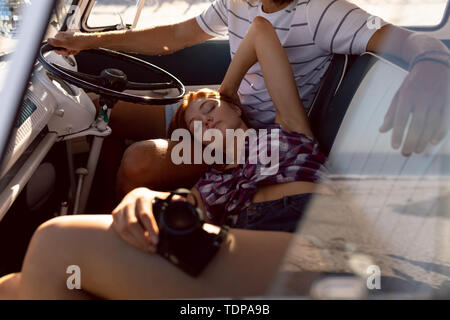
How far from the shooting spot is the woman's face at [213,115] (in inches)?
54.4

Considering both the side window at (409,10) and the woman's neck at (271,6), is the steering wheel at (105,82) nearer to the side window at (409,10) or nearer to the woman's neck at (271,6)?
the woman's neck at (271,6)

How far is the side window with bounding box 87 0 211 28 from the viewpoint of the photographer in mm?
2184

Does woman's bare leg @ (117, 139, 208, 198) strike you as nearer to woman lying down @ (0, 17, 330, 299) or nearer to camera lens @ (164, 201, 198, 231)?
woman lying down @ (0, 17, 330, 299)

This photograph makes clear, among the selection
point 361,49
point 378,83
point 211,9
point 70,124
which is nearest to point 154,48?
point 211,9

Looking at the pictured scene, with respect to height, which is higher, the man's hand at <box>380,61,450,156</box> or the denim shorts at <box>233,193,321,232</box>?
the man's hand at <box>380,61,450,156</box>

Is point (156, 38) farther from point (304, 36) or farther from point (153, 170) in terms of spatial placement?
point (153, 170)

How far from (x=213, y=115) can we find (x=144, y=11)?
1199mm

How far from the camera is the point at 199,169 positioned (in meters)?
1.43

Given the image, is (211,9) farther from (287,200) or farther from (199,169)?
(287,200)

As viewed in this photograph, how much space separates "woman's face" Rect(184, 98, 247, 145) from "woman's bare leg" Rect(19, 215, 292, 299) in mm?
645

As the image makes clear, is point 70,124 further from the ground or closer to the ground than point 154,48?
closer to the ground

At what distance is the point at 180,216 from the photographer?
0.71m

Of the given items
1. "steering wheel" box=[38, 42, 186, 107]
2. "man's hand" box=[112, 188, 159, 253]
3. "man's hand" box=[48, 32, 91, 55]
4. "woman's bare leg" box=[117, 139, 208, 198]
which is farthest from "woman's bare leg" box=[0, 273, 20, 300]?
"man's hand" box=[48, 32, 91, 55]

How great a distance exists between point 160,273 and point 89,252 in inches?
4.9
